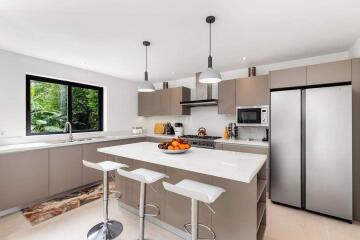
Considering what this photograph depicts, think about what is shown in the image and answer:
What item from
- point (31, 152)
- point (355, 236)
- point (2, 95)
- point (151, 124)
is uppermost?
point (2, 95)

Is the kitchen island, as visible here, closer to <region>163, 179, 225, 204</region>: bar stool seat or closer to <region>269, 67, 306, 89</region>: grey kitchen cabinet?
<region>163, 179, 225, 204</region>: bar stool seat

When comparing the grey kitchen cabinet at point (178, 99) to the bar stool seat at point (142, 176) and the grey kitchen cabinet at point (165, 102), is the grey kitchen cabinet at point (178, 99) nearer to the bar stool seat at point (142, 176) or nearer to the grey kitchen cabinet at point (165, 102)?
the grey kitchen cabinet at point (165, 102)

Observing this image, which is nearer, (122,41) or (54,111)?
(122,41)

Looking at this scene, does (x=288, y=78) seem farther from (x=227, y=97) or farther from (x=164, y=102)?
(x=164, y=102)

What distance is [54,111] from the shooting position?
3.31 m

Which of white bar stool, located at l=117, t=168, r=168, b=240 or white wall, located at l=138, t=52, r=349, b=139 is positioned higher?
white wall, located at l=138, t=52, r=349, b=139

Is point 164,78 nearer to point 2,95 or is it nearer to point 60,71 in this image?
point 60,71

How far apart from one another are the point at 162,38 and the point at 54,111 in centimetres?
264

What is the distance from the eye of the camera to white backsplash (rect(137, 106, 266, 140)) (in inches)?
134

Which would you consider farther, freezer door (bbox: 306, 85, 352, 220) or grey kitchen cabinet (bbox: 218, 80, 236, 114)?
grey kitchen cabinet (bbox: 218, 80, 236, 114)

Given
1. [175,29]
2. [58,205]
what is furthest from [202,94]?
[58,205]

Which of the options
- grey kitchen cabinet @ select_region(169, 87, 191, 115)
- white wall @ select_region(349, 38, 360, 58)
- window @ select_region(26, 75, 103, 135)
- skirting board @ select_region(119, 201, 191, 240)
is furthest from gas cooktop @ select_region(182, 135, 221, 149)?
white wall @ select_region(349, 38, 360, 58)

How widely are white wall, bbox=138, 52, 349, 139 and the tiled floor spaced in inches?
58.8

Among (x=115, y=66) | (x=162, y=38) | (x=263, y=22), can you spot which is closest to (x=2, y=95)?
(x=115, y=66)
